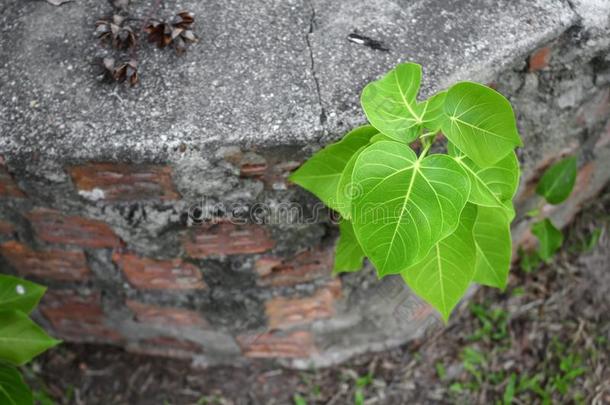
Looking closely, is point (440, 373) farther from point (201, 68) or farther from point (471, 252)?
point (201, 68)

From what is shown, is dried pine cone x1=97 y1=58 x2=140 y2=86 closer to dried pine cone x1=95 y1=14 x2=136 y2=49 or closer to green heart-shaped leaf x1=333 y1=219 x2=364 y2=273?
dried pine cone x1=95 y1=14 x2=136 y2=49

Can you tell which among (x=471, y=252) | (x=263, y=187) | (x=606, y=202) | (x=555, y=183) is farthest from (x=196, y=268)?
(x=606, y=202)

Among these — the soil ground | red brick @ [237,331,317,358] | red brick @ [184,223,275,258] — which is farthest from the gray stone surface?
the soil ground

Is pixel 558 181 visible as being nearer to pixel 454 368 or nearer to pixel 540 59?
pixel 540 59

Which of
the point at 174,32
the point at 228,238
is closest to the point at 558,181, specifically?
the point at 228,238

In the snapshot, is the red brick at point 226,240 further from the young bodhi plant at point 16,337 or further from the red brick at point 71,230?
the young bodhi plant at point 16,337

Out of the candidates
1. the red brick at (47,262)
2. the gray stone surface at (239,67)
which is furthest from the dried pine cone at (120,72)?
the red brick at (47,262)
